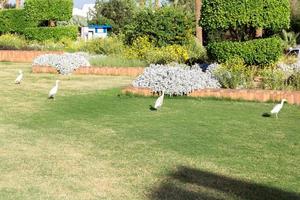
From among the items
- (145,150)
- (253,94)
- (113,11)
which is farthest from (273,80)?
(113,11)

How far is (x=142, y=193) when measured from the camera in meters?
4.86

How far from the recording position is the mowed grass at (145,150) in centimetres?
501

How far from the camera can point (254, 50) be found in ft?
41.4

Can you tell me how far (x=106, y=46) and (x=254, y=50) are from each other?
8424 millimetres

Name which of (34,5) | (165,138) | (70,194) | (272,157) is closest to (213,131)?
(165,138)

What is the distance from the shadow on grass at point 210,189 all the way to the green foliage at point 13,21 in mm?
22858

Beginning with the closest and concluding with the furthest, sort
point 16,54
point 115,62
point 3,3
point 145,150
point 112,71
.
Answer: point 145,150 < point 112,71 < point 115,62 < point 16,54 < point 3,3

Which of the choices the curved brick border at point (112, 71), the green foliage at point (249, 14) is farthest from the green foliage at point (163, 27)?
the green foliage at point (249, 14)

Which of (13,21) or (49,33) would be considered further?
(13,21)

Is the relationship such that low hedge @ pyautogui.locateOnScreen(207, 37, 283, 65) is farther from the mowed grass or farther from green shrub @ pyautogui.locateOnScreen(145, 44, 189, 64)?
green shrub @ pyautogui.locateOnScreen(145, 44, 189, 64)

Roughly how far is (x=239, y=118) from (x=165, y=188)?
4055mm

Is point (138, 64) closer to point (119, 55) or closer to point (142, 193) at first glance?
point (119, 55)

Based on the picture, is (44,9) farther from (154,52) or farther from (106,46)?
(154,52)

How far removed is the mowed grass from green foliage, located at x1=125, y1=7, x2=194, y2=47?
8.40 metres
